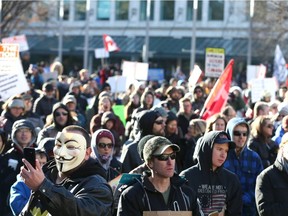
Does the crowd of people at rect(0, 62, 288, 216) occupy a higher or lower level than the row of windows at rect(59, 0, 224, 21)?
lower

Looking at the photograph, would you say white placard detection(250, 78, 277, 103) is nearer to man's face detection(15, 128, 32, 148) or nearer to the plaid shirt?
man's face detection(15, 128, 32, 148)

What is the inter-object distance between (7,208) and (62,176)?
3.57m

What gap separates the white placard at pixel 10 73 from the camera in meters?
14.0

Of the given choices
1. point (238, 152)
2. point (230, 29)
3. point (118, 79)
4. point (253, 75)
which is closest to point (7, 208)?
point (238, 152)

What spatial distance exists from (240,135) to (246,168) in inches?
22.1

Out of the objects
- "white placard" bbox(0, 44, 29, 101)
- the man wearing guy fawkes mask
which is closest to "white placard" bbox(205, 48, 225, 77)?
"white placard" bbox(0, 44, 29, 101)

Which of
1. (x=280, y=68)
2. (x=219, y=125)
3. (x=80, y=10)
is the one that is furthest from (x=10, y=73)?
(x=80, y=10)

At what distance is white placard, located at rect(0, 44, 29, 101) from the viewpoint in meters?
14.0

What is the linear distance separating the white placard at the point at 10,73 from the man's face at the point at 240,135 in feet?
15.6

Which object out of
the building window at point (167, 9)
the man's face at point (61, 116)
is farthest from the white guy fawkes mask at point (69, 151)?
the building window at point (167, 9)

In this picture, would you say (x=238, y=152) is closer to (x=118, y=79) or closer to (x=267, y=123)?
(x=267, y=123)

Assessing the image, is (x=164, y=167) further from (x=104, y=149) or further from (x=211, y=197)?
(x=104, y=149)

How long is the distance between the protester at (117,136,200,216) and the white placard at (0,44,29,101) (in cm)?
705

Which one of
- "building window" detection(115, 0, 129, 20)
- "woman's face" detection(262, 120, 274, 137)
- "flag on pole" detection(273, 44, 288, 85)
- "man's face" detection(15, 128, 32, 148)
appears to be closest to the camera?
"man's face" detection(15, 128, 32, 148)
